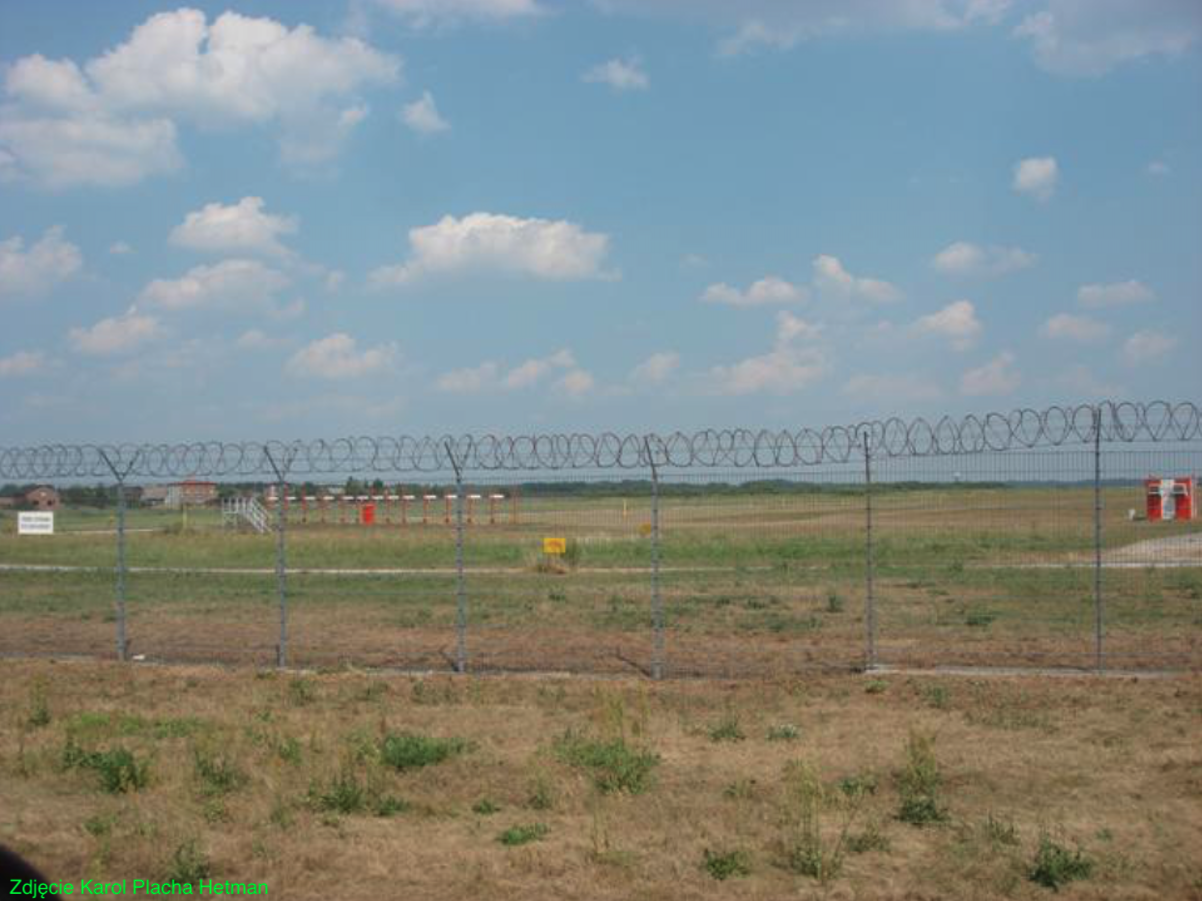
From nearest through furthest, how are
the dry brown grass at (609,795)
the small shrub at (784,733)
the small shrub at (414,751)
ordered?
the dry brown grass at (609,795) → the small shrub at (414,751) → the small shrub at (784,733)

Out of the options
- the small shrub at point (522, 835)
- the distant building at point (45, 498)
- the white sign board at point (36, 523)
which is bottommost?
the small shrub at point (522, 835)

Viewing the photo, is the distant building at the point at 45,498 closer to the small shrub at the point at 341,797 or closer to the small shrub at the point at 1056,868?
the small shrub at the point at 341,797

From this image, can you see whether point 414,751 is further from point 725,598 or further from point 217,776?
point 725,598

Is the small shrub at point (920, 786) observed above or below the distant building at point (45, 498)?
below

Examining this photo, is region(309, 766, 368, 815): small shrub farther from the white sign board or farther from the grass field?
the white sign board

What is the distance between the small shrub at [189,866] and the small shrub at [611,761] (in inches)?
123

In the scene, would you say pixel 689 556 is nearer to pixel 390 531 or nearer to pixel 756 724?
pixel 390 531

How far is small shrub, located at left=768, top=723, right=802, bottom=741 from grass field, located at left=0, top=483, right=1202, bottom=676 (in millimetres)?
3267

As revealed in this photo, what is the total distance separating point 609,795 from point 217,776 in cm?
324

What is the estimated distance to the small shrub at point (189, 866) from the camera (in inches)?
305

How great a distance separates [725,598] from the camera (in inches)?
926

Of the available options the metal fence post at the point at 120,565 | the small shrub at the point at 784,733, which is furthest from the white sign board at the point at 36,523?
the small shrub at the point at 784,733

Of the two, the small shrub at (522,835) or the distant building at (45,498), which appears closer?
the small shrub at (522,835)

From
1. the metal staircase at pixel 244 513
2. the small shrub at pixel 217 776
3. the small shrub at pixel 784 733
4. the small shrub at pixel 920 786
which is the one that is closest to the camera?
the small shrub at pixel 920 786
